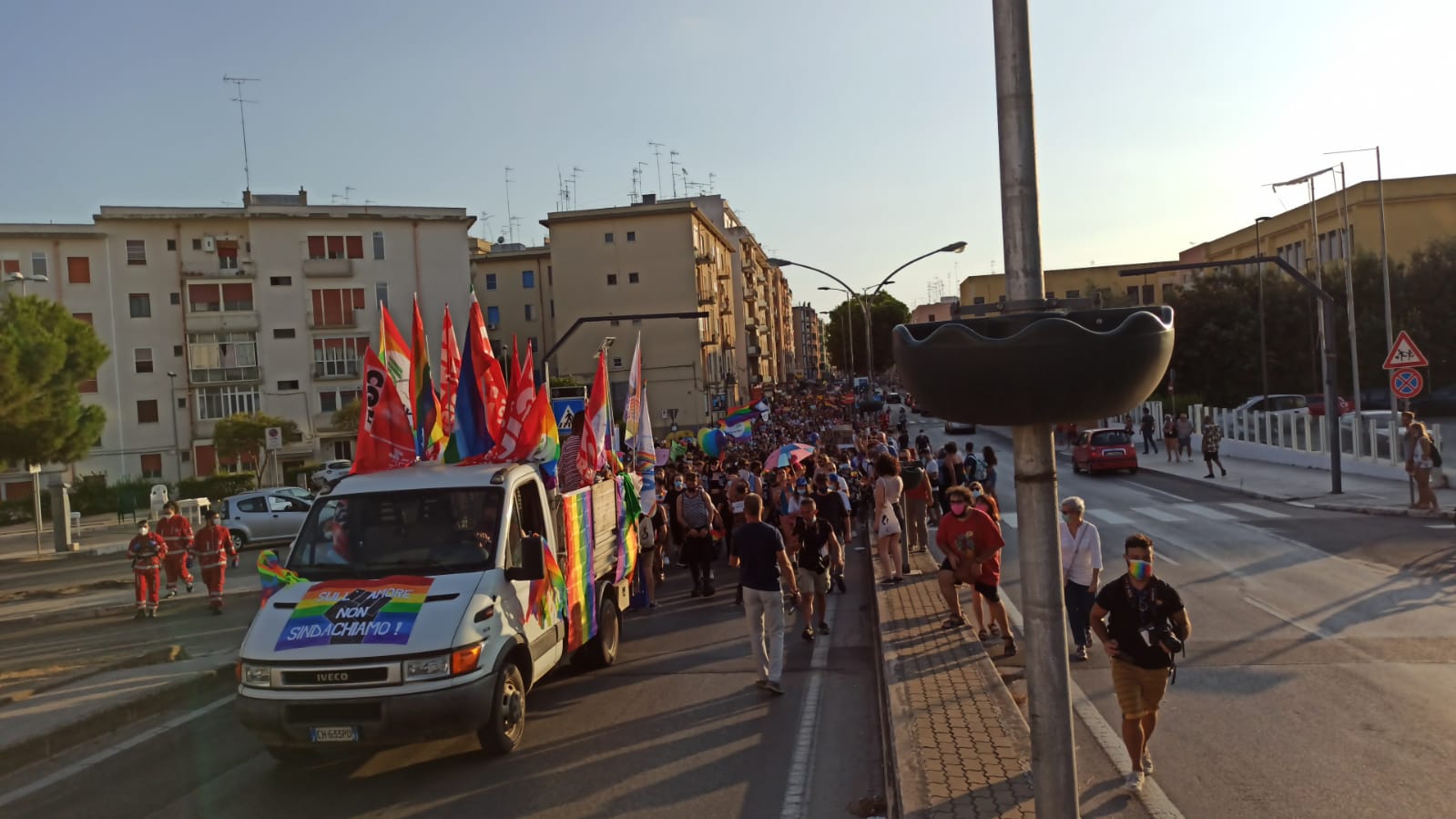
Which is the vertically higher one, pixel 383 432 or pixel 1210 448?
pixel 383 432

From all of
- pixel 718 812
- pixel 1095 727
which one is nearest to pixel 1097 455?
pixel 1095 727

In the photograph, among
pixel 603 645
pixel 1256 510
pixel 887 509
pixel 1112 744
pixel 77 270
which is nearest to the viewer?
pixel 1112 744

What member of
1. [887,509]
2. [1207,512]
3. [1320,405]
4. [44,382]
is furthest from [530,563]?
[1320,405]

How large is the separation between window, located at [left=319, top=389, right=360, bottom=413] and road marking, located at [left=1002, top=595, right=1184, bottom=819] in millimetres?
54241

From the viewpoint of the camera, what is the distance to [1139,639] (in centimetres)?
679

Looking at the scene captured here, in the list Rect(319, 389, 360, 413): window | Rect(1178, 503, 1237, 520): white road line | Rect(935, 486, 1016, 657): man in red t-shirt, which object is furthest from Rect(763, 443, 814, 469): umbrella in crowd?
Rect(319, 389, 360, 413): window

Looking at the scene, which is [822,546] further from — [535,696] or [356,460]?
→ [356,460]

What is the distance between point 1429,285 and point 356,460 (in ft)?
172

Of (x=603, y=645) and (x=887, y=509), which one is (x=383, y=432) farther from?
(x=887, y=509)

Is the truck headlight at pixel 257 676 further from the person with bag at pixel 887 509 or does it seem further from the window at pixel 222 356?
the window at pixel 222 356

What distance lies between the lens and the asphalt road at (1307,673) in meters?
6.85

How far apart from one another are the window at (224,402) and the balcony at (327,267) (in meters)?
6.81

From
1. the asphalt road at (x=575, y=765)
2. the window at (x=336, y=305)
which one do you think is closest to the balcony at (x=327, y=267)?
the window at (x=336, y=305)

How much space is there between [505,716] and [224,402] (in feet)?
181
